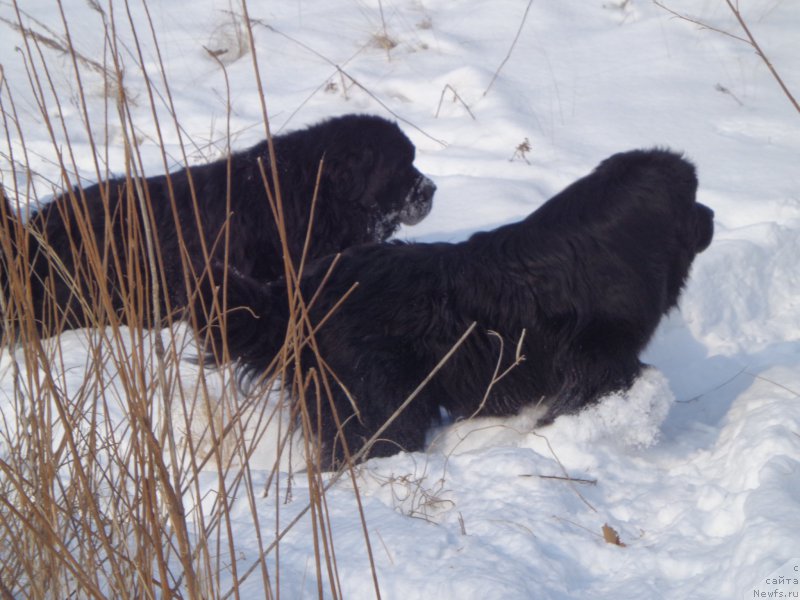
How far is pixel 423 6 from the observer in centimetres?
884

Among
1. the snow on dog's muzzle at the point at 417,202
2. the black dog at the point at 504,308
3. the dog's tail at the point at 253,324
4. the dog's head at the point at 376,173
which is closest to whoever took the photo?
the dog's tail at the point at 253,324

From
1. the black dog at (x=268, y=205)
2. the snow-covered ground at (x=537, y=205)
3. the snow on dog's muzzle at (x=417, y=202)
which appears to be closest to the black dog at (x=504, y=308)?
the snow-covered ground at (x=537, y=205)

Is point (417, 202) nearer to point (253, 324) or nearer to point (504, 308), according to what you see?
point (504, 308)

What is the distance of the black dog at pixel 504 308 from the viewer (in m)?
3.02

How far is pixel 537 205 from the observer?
5398 mm

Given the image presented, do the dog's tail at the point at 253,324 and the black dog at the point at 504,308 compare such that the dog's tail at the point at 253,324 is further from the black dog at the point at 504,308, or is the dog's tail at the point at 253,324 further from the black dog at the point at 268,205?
the black dog at the point at 268,205

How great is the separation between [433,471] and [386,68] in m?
5.82

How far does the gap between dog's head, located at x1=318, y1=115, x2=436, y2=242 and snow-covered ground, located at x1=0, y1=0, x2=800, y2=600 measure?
76 centimetres

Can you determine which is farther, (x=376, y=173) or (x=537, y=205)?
(x=537, y=205)

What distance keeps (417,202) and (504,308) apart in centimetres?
153

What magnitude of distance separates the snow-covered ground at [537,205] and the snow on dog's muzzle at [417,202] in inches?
25.0

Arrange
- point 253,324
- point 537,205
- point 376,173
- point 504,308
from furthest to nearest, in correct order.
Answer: point 537,205 → point 376,173 → point 504,308 → point 253,324

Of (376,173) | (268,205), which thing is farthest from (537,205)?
(268,205)

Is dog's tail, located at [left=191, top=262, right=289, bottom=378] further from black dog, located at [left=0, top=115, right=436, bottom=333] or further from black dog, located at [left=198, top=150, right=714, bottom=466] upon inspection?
black dog, located at [left=0, top=115, right=436, bottom=333]
